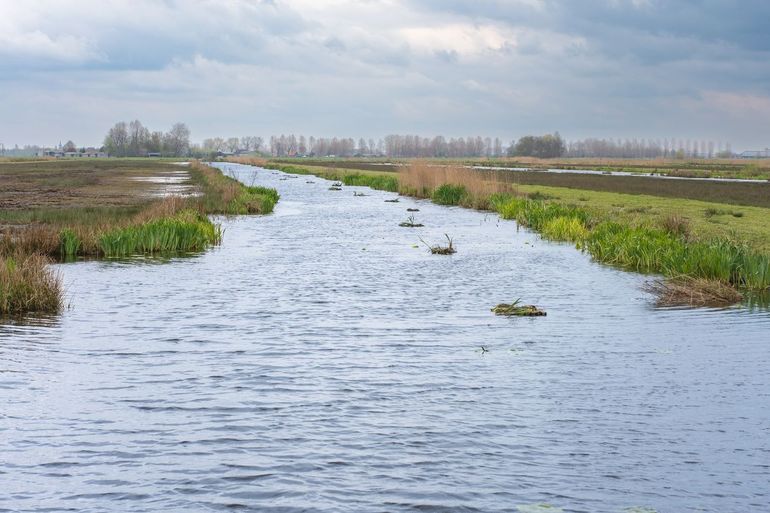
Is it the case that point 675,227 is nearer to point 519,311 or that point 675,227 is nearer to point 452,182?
point 519,311

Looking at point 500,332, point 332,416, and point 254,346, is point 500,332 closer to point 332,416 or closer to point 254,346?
point 254,346

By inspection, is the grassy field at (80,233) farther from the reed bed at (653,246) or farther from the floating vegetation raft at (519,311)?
the reed bed at (653,246)

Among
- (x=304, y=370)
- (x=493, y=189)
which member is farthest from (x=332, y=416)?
(x=493, y=189)

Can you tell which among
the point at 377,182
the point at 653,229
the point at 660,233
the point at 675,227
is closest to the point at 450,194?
the point at 377,182

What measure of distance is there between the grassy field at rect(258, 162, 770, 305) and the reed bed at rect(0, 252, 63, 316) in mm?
13256

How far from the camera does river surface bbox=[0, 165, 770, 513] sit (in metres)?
8.36

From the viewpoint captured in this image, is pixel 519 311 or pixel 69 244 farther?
pixel 69 244

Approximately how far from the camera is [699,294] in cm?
1917

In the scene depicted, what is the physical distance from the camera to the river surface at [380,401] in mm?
8359

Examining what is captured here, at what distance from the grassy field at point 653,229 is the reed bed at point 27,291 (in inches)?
522

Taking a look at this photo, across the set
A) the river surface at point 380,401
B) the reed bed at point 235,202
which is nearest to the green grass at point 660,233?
the river surface at point 380,401

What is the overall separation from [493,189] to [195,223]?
2764 cm

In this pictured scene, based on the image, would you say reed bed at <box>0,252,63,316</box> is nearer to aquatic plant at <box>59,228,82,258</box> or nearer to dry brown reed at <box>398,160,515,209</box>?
aquatic plant at <box>59,228,82,258</box>

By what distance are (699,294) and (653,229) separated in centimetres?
954
